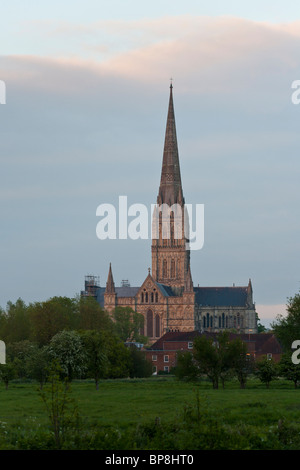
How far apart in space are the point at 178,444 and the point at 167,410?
1366cm

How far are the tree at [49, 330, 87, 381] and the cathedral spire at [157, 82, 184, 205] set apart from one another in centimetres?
12168

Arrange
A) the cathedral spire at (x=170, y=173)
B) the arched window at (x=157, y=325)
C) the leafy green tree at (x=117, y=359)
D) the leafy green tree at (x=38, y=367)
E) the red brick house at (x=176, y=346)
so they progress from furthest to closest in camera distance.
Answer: the cathedral spire at (x=170, y=173)
the arched window at (x=157, y=325)
the red brick house at (x=176, y=346)
the leafy green tree at (x=117, y=359)
the leafy green tree at (x=38, y=367)

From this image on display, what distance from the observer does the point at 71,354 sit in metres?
70.6

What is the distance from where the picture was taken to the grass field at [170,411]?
3192cm

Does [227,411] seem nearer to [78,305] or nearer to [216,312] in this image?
[78,305]

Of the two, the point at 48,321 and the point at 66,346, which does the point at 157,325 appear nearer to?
the point at 48,321

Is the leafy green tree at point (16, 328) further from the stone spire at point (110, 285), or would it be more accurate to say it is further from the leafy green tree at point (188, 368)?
the stone spire at point (110, 285)

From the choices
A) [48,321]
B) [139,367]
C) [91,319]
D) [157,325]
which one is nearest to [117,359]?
[139,367]

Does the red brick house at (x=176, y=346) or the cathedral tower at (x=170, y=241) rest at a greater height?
the cathedral tower at (x=170, y=241)

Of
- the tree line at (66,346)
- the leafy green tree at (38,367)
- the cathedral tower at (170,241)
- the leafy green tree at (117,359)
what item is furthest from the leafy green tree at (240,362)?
the cathedral tower at (170,241)

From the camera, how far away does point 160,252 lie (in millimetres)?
191000

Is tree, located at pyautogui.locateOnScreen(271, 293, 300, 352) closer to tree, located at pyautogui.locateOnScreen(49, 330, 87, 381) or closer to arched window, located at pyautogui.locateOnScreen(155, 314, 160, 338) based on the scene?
tree, located at pyautogui.locateOnScreen(49, 330, 87, 381)
